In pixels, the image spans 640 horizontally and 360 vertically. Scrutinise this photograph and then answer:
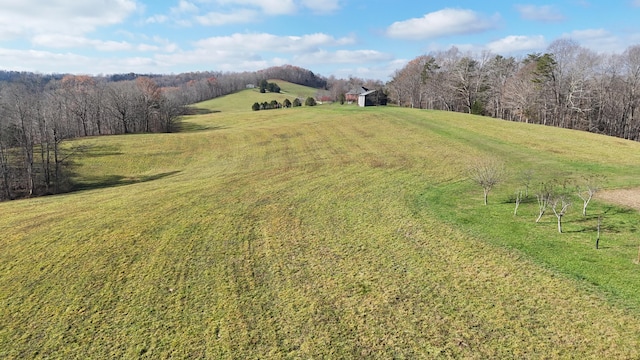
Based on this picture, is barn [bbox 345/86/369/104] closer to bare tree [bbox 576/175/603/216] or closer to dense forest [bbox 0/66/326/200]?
dense forest [bbox 0/66/326/200]

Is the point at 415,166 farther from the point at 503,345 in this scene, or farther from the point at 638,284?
the point at 503,345

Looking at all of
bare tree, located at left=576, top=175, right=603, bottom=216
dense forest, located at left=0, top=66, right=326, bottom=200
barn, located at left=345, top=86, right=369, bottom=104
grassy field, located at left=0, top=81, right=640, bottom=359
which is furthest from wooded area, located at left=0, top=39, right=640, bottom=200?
bare tree, located at left=576, top=175, right=603, bottom=216

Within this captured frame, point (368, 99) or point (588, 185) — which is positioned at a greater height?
point (368, 99)

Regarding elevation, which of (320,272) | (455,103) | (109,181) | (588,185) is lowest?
(320,272)

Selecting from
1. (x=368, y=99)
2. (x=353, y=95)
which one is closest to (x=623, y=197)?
(x=368, y=99)

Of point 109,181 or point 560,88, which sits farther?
point 560,88

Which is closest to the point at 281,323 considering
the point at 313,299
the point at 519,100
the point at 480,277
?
the point at 313,299

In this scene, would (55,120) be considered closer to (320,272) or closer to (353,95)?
(320,272)
